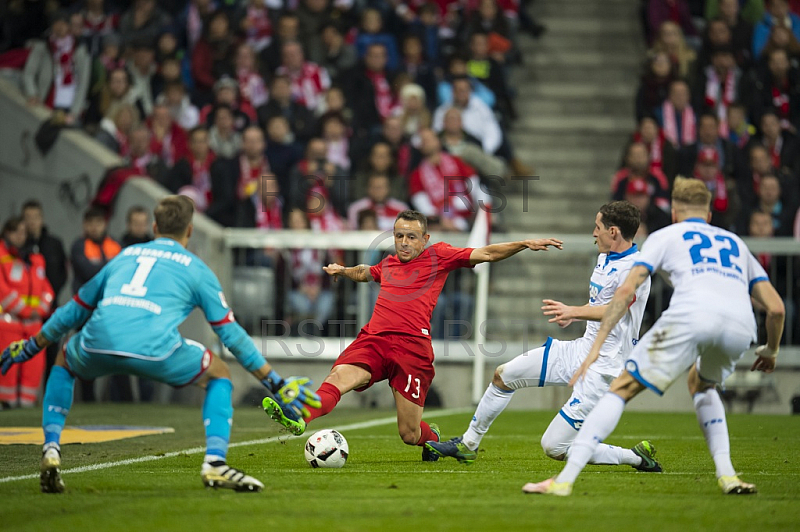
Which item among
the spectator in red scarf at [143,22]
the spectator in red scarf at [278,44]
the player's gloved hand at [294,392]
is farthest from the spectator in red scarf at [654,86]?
the player's gloved hand at [294,392]

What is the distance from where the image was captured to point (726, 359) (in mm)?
6324

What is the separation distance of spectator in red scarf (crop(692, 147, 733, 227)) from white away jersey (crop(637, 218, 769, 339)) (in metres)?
8.56

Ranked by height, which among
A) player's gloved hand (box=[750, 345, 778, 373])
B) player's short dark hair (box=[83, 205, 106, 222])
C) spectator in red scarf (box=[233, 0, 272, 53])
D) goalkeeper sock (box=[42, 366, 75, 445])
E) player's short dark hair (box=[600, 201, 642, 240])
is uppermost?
spectator in red scarf (box=[233, 0, 272, 53])

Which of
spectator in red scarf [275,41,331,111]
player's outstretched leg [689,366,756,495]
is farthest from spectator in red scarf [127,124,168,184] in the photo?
player's outstretched leg [689,366,756,495]

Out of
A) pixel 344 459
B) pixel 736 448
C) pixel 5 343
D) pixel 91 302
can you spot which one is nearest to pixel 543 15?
pixel 5 343

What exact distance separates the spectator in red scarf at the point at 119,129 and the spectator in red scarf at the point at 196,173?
48.6 inches

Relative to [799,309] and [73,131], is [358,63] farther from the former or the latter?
[799,309]

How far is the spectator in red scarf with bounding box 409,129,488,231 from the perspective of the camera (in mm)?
15156

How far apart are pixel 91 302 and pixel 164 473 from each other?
4.70 ft

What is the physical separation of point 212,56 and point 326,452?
10.8 meters

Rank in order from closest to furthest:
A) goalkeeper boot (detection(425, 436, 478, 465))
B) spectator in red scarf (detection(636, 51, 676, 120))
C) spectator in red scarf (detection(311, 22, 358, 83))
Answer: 1. goalkeeper boot (detection(425, 436, 478, 465))
2. spectator in red scarf (detection(636, 51, 676, 120))
3. spectator in red scarf (detection(311, 22, 358, 83))

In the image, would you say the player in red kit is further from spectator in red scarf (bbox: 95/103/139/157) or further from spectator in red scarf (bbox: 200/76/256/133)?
spectator in red scarf (bbox: 95/103/139/157)

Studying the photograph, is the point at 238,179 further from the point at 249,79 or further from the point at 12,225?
the point at 12,225

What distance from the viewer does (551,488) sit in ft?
20.1
